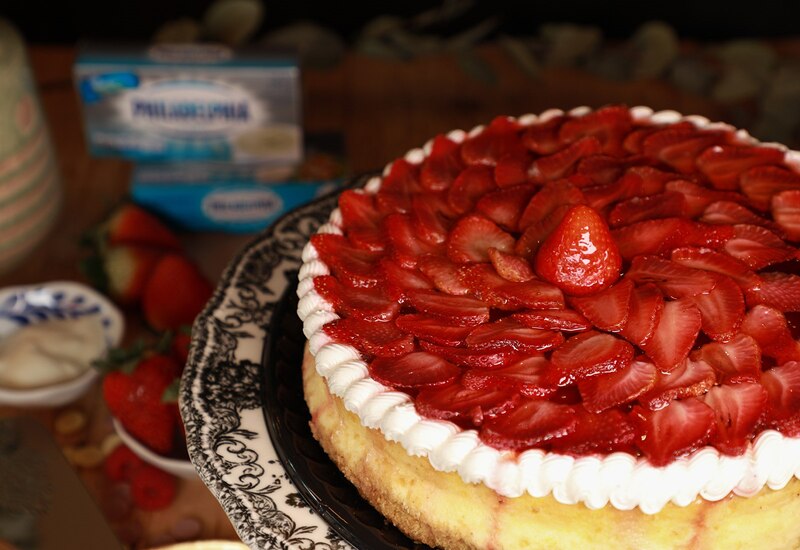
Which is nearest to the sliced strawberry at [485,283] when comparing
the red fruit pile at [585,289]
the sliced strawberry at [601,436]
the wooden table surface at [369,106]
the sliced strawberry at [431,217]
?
the red fruit pile at [585,289]

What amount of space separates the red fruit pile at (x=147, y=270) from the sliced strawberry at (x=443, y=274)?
32.3 inches

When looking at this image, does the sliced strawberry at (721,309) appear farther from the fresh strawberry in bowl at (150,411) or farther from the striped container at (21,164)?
the striped container at (21,164)

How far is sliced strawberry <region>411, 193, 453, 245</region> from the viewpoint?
153cm

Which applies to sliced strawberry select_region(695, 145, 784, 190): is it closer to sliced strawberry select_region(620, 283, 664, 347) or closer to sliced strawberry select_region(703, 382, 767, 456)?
sliced strawberry select_region(620, 283, 664, 347)

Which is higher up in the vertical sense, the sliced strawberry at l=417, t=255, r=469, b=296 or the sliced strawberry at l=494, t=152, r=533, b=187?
the sliced strawberry at l=494, t=152, r=533, b=187

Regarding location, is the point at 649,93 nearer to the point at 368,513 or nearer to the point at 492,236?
the point at 492,236

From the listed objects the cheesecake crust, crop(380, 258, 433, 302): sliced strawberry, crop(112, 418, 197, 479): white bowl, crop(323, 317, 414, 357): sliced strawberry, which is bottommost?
crop(112, 418, 197, 479): white bowl

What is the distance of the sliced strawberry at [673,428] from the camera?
120 centimetres

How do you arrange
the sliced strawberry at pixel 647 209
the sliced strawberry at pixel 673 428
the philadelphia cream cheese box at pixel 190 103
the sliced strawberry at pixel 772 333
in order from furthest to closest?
1. the philadelphia cream cheese box at pixel 190 103
2. the sliced strawberry at pixel 647 209
3. the sliced strawberry at pixel 772 333
4. the sliced strawberry at pixel 673 428

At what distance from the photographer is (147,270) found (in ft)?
7.16

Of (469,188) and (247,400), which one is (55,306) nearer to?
(247,400)

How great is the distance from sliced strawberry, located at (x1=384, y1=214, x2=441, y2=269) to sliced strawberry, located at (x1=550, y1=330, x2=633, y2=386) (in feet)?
1.00

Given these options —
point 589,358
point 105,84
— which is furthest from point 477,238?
point 105,84

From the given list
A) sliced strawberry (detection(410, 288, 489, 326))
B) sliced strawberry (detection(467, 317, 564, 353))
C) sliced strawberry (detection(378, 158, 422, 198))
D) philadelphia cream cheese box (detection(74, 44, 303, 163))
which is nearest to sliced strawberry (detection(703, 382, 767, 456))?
sliced strawberry (detection(467, 317, 564, 353))
